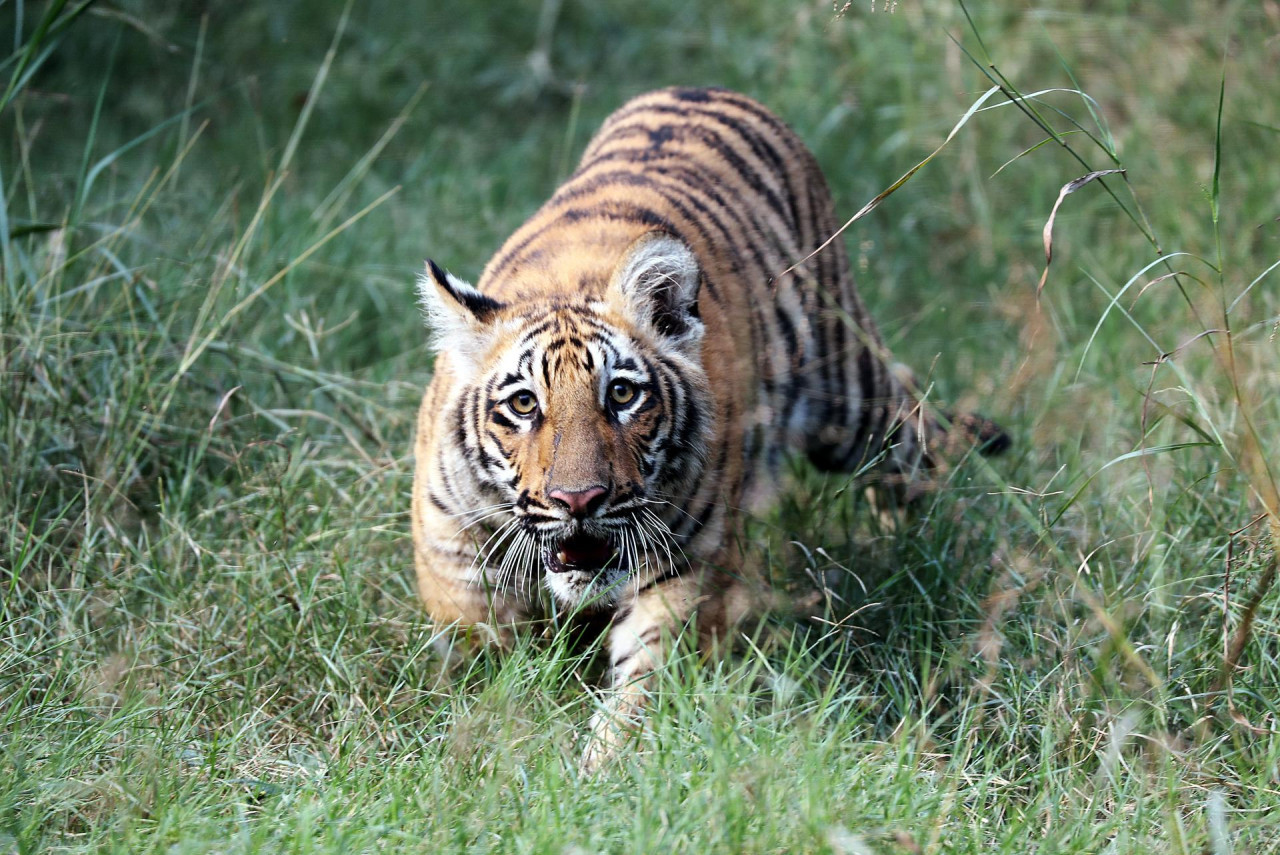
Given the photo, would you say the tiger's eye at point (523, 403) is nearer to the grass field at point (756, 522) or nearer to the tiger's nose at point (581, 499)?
the tiger's nose at point (581, 499)

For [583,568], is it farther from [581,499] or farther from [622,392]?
[622,392]

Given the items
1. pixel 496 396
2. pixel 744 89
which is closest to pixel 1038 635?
pixel 496 396

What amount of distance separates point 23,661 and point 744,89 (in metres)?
4.60

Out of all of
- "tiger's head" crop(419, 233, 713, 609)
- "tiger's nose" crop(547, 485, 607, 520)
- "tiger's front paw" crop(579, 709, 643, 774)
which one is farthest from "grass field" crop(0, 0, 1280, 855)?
"tiger's nose" crop(547, 485, 607, 520)

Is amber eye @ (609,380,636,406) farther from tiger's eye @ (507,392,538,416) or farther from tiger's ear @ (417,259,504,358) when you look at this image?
tiger's ear @ (417,259,504,358)

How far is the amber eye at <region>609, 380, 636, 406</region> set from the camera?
9.84 feet

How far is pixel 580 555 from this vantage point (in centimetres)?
304

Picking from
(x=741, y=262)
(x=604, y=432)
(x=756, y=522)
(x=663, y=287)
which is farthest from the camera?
(x=741, y=262)

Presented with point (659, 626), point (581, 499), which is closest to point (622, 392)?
point (581, 499)

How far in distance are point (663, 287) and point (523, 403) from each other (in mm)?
492

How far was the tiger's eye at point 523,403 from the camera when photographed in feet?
9.82

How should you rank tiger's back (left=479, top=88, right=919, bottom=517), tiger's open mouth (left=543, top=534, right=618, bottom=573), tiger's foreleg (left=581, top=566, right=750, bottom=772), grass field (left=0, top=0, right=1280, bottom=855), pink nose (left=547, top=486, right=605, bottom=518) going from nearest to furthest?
grass field (left=0, top=0, right=1280, bottom=855)
pink nose (left=547, top=486, right=605, bottom=518)
tiger's foreleg (left=581, top=566, right=750, bottom=772)
tiger's open mouth (left=543, top=534, right=618, bottom=573)
tiger's back (left=479, top=88, right=919, bottom=517)

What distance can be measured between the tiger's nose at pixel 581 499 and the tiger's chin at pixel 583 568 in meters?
0.19

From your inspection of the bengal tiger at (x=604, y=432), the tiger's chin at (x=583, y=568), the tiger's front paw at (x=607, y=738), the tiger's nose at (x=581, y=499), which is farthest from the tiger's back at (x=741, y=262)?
the tiger's front paw at (x=607, y=738)
